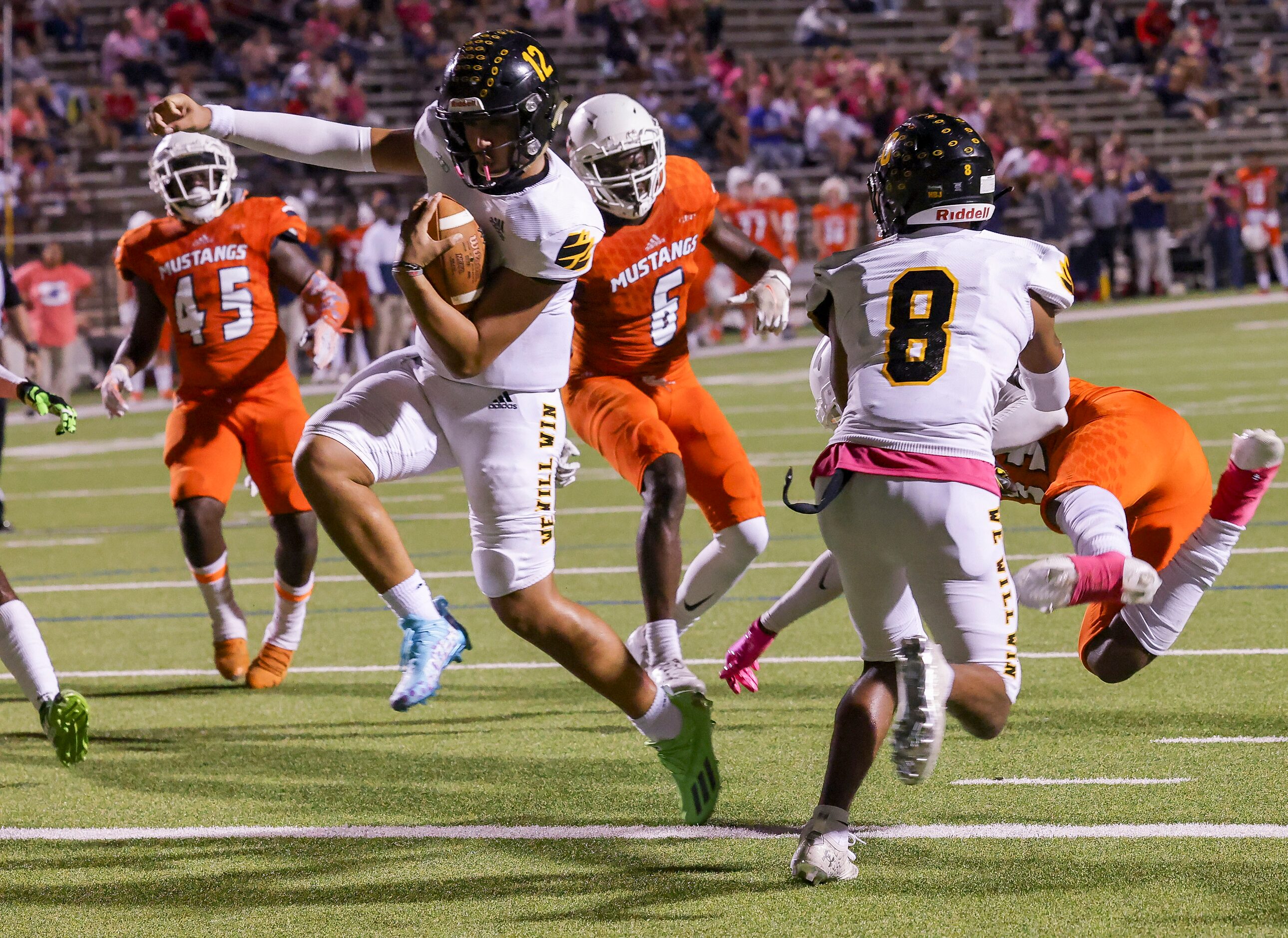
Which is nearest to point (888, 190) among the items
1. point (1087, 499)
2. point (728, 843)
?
point (1087, 499)

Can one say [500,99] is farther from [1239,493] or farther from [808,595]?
[1239,493]

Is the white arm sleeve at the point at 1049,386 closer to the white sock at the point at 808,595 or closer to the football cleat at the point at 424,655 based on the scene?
the white sock at the point at 808,595

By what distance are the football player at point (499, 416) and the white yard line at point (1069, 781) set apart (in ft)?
2.42

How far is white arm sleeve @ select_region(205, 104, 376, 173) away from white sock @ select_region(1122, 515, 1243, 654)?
245 cm

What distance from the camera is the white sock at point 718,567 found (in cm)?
563

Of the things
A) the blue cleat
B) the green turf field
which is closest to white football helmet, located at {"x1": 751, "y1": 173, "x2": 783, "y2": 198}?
the green turf field

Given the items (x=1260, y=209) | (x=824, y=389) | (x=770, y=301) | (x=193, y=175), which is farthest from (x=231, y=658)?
Result: (x=1260, y=209)

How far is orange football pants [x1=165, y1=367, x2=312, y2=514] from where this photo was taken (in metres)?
6.21

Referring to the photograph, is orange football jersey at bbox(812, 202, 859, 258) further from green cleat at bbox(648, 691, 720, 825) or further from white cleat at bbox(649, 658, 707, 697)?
green cleat at bbox(648, 691, 720, 825)

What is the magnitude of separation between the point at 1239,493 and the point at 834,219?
1663 centimetres

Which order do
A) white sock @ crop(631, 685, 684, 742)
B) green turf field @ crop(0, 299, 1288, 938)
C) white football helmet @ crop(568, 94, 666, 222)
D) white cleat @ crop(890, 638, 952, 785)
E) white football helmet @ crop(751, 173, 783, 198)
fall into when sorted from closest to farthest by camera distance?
white cleat @ crop(890, 638, 952, 785) < green turf field @ crop(0, 299, 1288, 938) < white sock @ crop(631, 685, 684, 742) < white football helmet @ crop(568, 94, 666, 222) < white football helmet @ crop(751, 173, 783, 198)

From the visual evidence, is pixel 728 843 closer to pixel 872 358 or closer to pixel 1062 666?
pixel 872 358

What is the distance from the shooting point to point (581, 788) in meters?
4.57

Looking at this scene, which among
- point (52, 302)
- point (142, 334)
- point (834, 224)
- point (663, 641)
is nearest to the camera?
point (663, 641)
